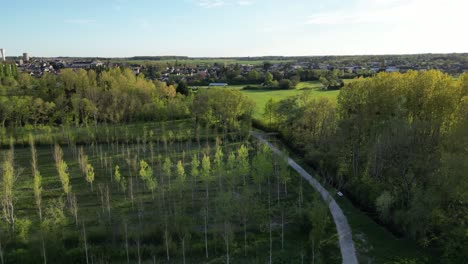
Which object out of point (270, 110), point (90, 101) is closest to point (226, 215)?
point (270, 110)

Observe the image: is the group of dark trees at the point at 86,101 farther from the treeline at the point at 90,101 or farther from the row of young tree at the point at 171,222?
the row of young tree at the point at 171,222

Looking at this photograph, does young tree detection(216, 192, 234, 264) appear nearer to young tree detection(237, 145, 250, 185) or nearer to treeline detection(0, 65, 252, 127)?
young tree detection(237, 145, 250, 185)

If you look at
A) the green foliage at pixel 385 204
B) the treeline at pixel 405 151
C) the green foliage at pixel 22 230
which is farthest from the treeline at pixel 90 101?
the green foliage at pixel 385 204

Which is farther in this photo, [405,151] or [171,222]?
[405,151]

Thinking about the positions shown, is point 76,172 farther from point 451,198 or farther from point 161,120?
point 451,198

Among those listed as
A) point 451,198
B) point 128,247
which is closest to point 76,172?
point 128,247

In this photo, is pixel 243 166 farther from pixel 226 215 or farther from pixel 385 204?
pixel 385 204
